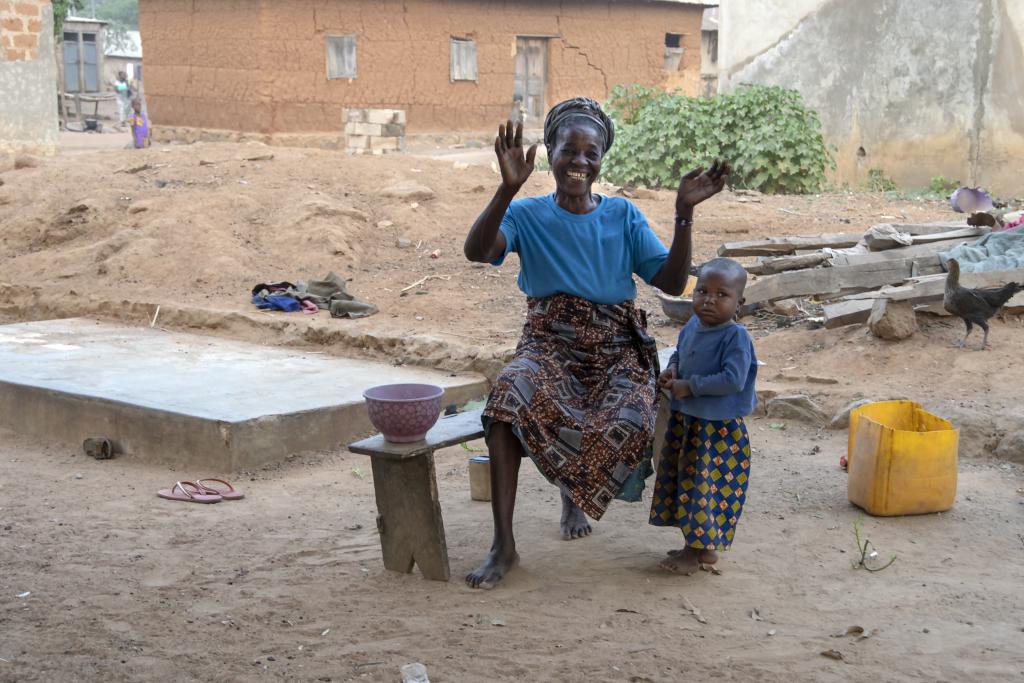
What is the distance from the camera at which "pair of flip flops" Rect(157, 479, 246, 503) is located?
4758 mm

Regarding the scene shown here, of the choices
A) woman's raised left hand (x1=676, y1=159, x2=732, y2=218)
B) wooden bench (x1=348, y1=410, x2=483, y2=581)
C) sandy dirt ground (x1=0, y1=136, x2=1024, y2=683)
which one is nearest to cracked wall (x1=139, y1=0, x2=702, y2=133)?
sandy dirt ground (x1=0, y1=136, x2=1024, y2=683)

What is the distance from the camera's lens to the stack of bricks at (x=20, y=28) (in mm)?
14039

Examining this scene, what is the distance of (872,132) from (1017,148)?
1.87 metres

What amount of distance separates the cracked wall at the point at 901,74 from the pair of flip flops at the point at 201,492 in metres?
11.3

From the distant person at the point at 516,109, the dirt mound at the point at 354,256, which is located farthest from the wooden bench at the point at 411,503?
the distant person at the point at 516,109

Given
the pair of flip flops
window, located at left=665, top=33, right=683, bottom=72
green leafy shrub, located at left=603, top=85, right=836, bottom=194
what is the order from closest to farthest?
1. the pair of flip flops
2. green leafy shrub, located at left=603, top=85, right=836, bottom=194
3. window, located at left=665, top=33, right=683, bottom=72

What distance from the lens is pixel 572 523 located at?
4145 mm

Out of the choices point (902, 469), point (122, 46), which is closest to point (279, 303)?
point (902, 469)

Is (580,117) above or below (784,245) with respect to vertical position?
above

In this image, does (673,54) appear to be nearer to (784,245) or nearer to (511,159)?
(784,245)

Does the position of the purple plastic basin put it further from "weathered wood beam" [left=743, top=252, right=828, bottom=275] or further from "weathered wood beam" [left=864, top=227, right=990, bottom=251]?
"weathered wood beam" [left=864, top=227, right=990, bottom=251]

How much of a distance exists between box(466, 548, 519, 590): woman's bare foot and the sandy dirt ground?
41 mm

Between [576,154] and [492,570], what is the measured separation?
1.43 metres

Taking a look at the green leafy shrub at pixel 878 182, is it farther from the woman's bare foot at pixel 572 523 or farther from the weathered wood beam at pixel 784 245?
the woman's bare foot at pixel 572 523
